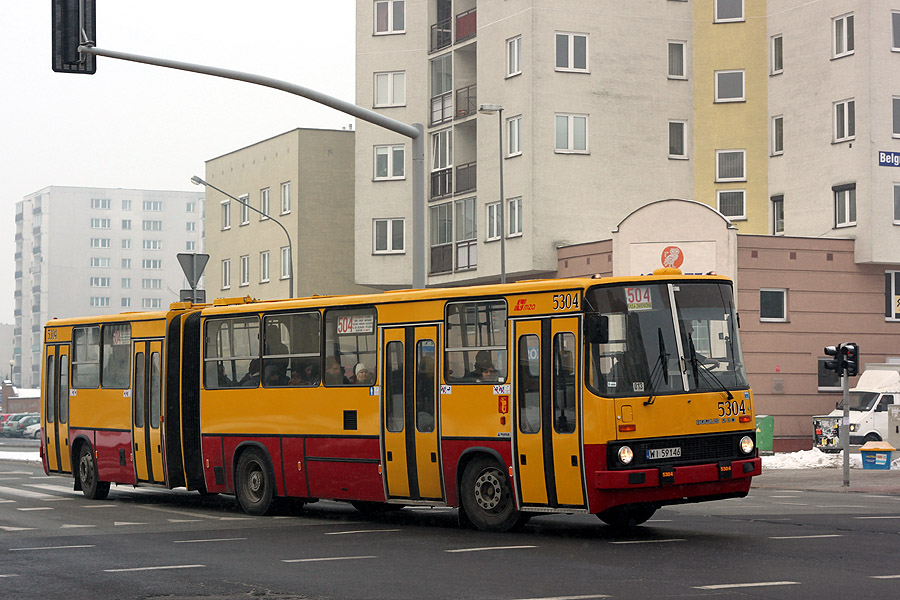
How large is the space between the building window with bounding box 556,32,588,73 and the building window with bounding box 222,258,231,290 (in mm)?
25365

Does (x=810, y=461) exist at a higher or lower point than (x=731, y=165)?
lower

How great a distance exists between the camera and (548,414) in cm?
1570

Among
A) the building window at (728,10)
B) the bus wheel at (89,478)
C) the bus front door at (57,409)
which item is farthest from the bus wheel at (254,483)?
the building window at (728,10)

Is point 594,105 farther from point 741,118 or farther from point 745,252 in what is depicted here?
point 745,252

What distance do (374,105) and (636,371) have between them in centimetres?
4034

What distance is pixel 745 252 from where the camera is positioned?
1644 inches

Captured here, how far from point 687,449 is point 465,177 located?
119 ft

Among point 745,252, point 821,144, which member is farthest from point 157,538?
point 821,144

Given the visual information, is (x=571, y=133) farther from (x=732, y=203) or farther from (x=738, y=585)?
(x=738, y=585)

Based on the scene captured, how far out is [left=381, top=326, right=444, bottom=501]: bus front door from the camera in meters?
17.2

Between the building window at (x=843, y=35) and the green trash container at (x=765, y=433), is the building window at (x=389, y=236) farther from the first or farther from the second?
the green trash container at (x=765, y=433)

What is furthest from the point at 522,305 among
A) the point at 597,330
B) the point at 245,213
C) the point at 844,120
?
the point at 245,213

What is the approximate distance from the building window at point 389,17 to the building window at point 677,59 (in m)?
10.8

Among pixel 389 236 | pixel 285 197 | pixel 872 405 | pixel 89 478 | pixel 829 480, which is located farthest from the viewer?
pixel 285 197
